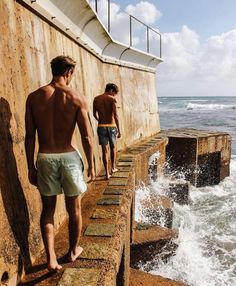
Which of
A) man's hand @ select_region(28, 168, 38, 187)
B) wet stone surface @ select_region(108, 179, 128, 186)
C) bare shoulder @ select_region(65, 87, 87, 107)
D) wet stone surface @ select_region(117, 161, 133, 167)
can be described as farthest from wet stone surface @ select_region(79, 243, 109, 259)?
wet stone surface @ select_region(117, 161, 133, 167)

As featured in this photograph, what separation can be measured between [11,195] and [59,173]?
439mm

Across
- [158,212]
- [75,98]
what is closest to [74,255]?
[75,98]

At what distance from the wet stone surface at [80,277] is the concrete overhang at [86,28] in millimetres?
2734

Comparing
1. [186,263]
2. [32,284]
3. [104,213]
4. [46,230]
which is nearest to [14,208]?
[46,230]

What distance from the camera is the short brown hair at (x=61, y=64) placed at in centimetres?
270

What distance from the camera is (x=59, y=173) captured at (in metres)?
2.76

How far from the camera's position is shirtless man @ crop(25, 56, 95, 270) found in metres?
2.67

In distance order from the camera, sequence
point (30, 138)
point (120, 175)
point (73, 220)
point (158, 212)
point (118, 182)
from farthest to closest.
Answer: point (158, 212) → point (120, 175) → point (118, 182) → point (73, 220) → point (30, 138)

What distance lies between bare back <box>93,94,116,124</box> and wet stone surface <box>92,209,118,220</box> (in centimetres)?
192

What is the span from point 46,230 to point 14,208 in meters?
0.33

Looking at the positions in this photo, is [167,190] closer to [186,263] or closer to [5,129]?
[186,263]

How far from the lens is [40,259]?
308 cm

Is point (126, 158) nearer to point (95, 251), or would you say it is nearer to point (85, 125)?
point (95, 251)

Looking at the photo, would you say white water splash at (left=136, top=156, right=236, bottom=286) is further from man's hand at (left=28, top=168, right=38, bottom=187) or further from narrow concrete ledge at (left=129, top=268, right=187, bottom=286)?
man's hand at (left=28, top=168, right=38, bottom=187)
